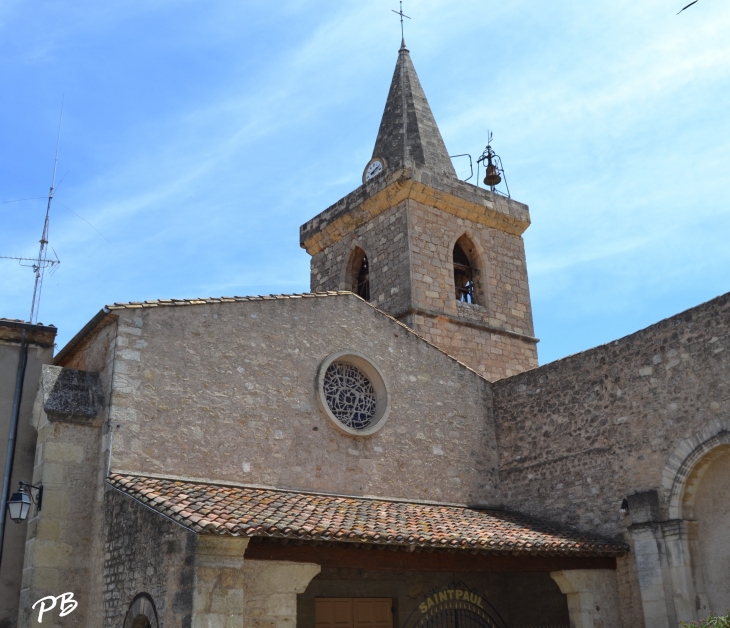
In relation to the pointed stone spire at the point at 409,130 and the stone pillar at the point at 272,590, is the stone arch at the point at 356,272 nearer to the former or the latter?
the pointed stone spire at the point at 409,130

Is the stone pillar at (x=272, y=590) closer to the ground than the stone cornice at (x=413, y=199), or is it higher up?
closer to the ground

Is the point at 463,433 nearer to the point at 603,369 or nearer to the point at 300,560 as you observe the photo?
the point at 603,369

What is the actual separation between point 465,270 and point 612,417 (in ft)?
21.1

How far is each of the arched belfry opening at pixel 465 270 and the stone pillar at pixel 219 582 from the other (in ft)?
32.9

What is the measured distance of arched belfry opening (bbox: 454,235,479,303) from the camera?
17156 millimetres

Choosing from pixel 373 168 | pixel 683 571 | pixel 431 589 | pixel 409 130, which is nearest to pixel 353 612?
pixel 431 589

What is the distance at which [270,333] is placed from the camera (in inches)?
452

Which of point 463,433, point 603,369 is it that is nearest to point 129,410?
point 463,433

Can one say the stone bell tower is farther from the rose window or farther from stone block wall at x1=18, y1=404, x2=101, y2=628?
stone block wall at x1=18, y1=404, x2=101, y2=628

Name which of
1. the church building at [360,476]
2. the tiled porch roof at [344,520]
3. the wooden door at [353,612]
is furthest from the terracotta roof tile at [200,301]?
the wooden door at [353,612]

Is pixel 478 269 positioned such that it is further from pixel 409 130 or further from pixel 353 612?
pixel 353 612

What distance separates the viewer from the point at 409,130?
1806 cm

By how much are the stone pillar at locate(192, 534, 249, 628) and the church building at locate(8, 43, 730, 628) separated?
2 centimetres

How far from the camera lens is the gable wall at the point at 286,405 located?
Result: 10141mm
